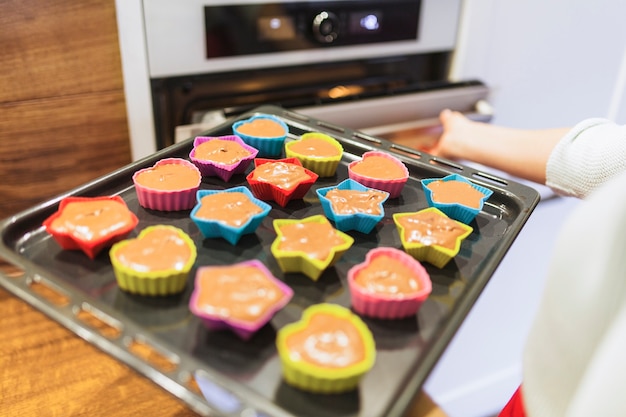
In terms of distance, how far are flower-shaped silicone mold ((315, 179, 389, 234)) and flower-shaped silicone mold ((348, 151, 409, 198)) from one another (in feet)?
0.06

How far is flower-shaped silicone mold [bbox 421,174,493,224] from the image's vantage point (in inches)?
25.5

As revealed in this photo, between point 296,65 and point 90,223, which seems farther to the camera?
point 296,65

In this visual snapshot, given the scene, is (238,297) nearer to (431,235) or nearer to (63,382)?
(431,235)

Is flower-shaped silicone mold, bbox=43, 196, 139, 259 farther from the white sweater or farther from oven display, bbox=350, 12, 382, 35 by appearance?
oven display, bbox=350, 12, 382, 35

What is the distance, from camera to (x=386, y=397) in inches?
17.2

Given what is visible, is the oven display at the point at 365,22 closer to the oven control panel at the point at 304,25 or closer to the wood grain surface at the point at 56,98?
the oven control panel at the point at 304,25

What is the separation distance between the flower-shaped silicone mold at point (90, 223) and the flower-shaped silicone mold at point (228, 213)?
71mm

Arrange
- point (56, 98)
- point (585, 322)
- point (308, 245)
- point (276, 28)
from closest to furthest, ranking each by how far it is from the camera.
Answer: point (585, 322)
point (308, 245)
point (56, 98)
point (276, 28)

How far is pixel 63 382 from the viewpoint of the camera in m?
0.69

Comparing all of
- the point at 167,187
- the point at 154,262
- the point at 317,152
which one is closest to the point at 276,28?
the point at 317,152

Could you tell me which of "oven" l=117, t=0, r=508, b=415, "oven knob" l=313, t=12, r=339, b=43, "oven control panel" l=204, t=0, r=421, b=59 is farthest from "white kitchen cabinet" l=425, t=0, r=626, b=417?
"oven knob" l=313, t=12, r=339, b=43

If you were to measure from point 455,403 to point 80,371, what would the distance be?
3.06 feet

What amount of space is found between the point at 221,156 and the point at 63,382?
0.34m

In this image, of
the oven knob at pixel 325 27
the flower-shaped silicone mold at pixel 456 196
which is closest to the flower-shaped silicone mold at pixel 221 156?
the flower-shaped silicone mold at pixel 456 196
